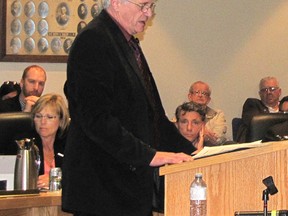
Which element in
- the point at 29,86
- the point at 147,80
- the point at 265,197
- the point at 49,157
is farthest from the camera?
the point at 29,86

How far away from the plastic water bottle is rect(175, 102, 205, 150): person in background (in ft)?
9.67

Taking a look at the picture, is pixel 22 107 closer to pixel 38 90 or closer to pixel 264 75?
pixel 38 90

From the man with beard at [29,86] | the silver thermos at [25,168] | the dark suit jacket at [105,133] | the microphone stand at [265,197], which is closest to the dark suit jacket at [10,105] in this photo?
the man with beard at [29,86]

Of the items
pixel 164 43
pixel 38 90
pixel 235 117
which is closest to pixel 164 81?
pixel 164 43

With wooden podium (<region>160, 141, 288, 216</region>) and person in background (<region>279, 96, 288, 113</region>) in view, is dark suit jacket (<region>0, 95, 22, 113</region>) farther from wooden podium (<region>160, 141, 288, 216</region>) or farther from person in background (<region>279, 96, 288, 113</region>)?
wooden podium (<region>160, 141, 288, 216</region>)

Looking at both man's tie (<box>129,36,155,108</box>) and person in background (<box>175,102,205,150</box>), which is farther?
person in background (<box>175,102,205,150</box>)

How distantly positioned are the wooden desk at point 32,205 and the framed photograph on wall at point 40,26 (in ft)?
9.56

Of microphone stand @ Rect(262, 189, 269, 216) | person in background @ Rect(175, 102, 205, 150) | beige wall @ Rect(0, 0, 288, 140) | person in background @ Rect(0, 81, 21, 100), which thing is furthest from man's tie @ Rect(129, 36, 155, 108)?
beige wall @ Rect(0, 0, 288, 140)

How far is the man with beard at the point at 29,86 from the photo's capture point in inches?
229

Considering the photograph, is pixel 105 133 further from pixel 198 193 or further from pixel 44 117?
pixel 44 117

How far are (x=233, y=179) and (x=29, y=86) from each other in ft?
12.8

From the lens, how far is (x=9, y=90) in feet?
19.4

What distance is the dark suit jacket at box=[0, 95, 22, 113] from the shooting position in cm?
571

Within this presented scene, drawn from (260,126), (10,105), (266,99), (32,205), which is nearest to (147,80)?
(32,205)
